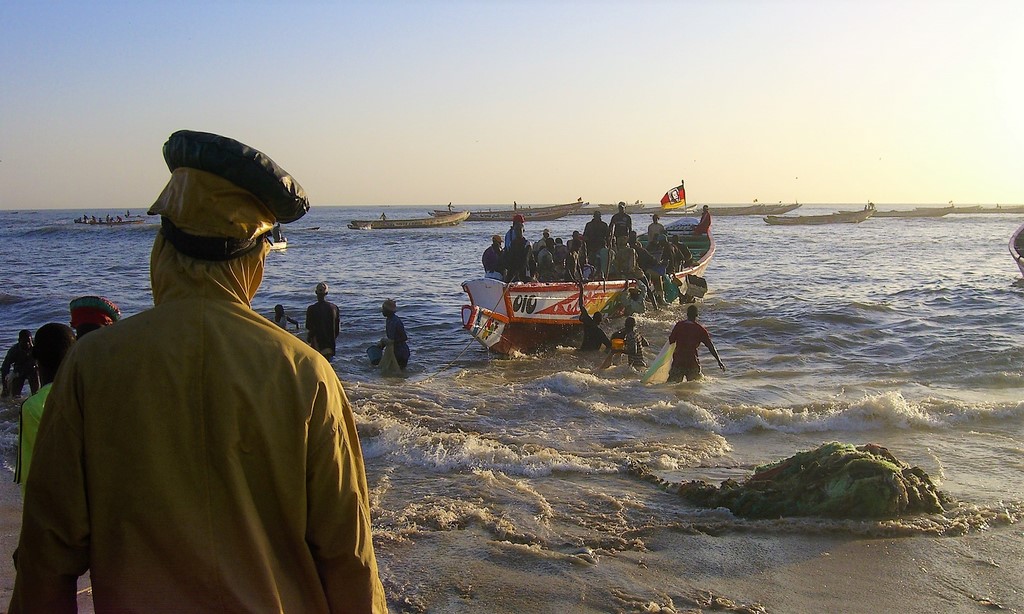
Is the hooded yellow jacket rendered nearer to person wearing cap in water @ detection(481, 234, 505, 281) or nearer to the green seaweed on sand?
the green seaweed on sand

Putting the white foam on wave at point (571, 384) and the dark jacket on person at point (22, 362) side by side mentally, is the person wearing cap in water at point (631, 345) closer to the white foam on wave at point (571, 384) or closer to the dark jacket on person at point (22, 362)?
the white foam on wave at point (571, 384)

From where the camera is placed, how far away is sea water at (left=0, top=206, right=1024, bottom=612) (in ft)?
16.8

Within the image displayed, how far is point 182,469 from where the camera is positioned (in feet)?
5.50

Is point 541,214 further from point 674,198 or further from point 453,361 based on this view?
point 453,361

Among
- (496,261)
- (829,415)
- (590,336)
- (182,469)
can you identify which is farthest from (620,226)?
(182,469)

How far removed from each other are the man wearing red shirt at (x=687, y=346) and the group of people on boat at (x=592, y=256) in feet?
11.9

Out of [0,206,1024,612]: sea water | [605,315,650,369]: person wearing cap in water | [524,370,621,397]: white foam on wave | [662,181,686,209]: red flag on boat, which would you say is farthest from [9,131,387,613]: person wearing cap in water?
[662,181,686,209]: red flag on boat

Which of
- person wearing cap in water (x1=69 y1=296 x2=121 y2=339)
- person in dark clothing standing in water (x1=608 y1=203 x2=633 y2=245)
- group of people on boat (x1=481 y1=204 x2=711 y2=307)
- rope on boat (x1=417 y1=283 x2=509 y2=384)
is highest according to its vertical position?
person in dark clothing standing in water (x1=608 y1=203 x2=633 y2=245)

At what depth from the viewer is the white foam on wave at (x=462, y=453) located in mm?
7379

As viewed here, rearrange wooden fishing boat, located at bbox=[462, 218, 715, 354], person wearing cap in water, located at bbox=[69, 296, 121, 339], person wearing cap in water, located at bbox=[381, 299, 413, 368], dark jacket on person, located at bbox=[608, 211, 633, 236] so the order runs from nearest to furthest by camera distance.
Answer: person wearing cap in water, located at bbox=[69, 296, 121, 339]
person wearing cap in water, located at bbox=[381, 299, 413, 368]
wooden fishing boat, located at bbox=[462, 218, 715, 354]
dark jacket on person, located at bbox=[608, 211, 633, 236]

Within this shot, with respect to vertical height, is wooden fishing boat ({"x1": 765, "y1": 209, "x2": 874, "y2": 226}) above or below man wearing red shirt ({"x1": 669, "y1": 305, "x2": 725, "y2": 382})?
above

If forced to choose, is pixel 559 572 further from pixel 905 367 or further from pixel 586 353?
pixel 905 367

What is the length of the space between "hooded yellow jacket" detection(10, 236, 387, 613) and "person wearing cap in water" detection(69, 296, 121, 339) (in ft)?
8.09

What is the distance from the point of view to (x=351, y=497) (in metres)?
1.79
